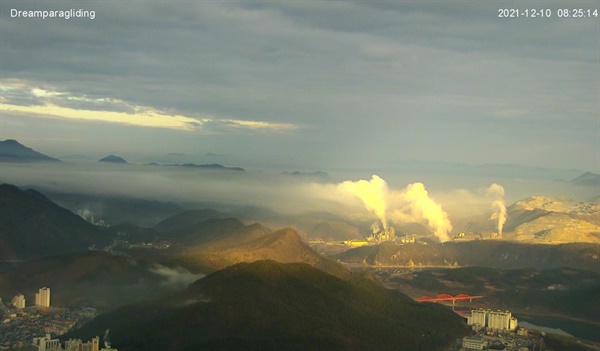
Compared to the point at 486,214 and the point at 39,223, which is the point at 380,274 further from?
the point at 486,214

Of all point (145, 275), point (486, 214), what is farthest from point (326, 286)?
point (486, 214)

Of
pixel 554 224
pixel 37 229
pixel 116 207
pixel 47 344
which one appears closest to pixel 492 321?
pixel 47 344

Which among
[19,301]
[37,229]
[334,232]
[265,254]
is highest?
[37,229]

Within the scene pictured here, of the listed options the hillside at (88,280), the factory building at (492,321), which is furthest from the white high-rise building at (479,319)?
the hillside at (88,280)

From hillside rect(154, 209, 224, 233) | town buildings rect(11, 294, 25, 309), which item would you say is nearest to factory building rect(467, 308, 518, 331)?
town buildings rect(11, 294, 25, 309)

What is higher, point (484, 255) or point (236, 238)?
point (236, 238)

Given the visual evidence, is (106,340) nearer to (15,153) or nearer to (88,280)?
(88,280)
